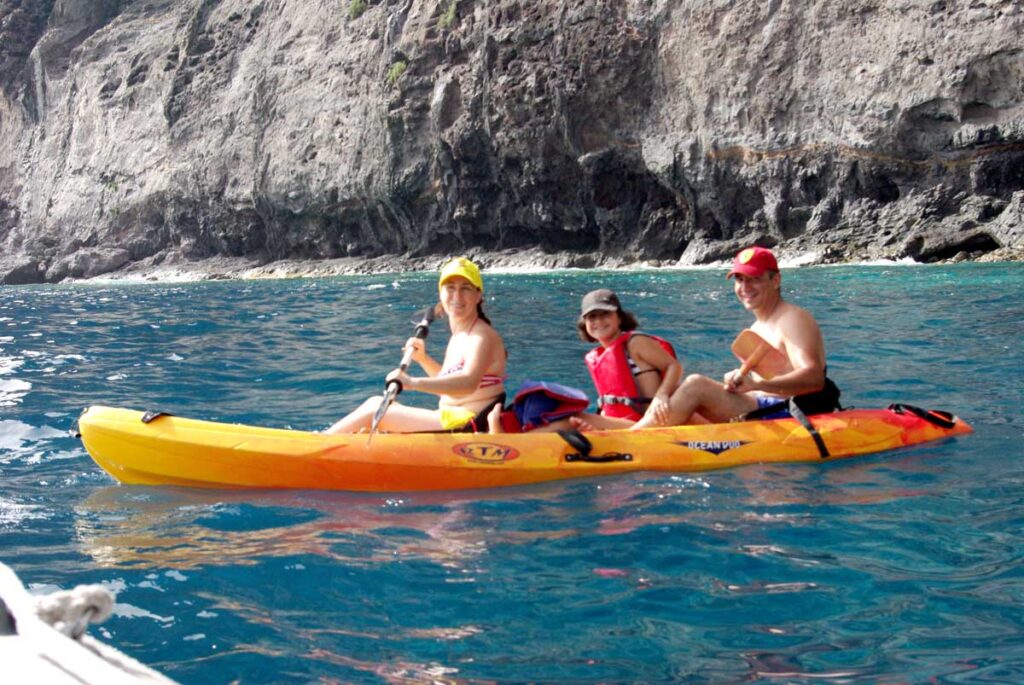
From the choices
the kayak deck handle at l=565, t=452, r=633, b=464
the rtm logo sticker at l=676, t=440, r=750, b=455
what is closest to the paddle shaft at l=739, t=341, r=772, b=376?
the rtm logo sticker at l=676, t=440, r=750, b=455

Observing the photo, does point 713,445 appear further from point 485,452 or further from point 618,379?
point 485,452

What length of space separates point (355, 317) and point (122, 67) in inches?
1574

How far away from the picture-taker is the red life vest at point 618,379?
6328 millimetres

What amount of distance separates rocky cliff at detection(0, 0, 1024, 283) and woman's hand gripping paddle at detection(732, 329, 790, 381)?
2006 cm

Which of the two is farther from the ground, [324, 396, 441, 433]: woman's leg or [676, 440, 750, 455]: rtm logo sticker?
[324, 396, 441, 433]: woman's leg

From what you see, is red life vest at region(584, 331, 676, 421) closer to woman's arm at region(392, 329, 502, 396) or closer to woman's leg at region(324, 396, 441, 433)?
woman's arm at region(392, 329, 502, 396)

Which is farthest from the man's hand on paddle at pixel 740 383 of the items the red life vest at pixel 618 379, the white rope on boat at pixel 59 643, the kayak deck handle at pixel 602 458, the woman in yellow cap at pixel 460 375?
the white rope on boat at pixel 59 643

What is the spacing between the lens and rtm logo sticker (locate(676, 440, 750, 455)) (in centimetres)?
599

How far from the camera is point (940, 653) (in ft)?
10.1

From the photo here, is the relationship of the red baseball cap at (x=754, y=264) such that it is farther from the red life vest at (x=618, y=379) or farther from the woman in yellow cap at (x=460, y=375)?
the woman in yellow cap at (x=460, y=375)

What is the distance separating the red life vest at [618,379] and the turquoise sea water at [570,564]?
2.66 ft

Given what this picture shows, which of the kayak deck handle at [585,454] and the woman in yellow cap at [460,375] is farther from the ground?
the woman in yellow cap at [460,375]

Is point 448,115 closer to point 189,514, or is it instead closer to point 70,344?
point 70,344

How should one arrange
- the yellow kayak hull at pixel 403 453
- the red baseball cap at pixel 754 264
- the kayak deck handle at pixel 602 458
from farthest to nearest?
1. the red baseball cap at pixel 754 264
2. the kayak deck handle at pixel 602 458
3. the yellow kayak hull at pixel 403 453
